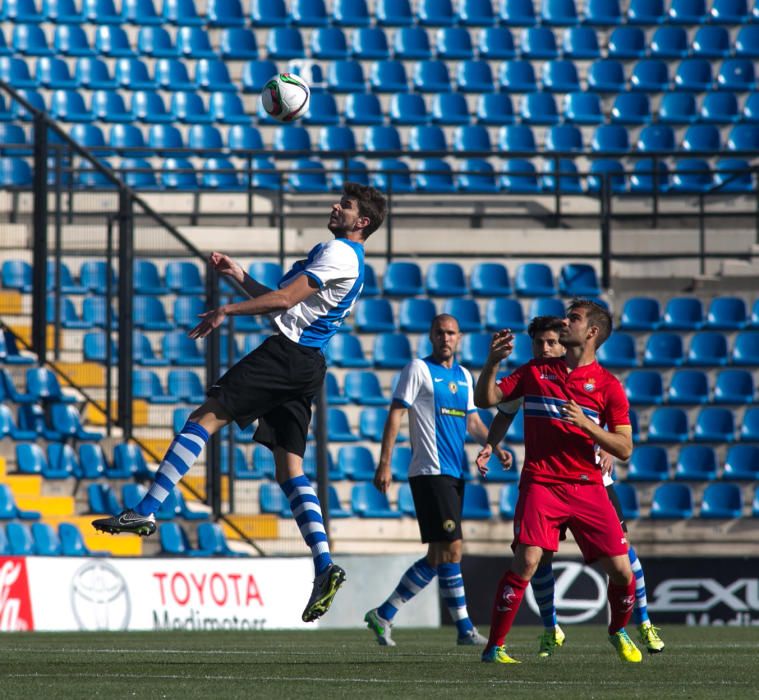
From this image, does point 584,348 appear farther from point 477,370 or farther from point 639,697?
point 477,370

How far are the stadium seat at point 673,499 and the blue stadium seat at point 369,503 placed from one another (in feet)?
9.48

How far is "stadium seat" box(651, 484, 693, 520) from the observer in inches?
659

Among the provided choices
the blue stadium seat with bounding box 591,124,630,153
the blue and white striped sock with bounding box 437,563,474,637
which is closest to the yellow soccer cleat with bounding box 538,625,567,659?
the blue and white striped sock with bounding box 437,563,474,637

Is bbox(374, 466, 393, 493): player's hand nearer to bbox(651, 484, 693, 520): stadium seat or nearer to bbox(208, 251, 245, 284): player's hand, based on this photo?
bbox(208, 251, 245, 284): player's hand

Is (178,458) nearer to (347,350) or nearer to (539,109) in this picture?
(347,350)

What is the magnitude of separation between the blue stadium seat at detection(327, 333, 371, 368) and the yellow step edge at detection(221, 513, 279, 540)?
296 centimetres

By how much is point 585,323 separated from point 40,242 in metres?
8.89

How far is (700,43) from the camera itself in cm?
2133

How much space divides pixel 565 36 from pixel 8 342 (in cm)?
965

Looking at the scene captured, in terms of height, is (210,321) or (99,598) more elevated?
(210,321)

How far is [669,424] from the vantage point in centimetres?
1730

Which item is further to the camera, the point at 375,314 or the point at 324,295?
the point at 375,314

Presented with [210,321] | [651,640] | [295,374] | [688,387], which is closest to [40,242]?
[688,387]

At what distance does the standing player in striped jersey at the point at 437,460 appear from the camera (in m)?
10.1
